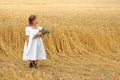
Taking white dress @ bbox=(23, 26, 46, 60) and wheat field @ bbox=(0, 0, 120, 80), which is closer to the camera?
wheat field @ bbox=(0, 0, 120, 80)

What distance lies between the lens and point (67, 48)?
32.7ft

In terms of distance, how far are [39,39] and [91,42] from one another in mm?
2548

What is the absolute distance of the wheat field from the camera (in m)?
7.70

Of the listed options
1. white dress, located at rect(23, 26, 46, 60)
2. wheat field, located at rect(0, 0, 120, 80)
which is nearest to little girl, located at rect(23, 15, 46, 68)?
white dress, located at rect(23, 26, 46, 60)

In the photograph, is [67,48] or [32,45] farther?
[67,48]

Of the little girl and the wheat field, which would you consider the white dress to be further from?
the wheat field

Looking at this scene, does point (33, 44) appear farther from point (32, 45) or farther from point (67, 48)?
point (67, 48)

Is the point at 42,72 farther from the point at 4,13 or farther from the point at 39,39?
the point at 4,13

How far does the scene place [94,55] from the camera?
9.73m

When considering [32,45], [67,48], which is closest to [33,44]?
[32,45]

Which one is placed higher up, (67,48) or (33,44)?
(33,44)

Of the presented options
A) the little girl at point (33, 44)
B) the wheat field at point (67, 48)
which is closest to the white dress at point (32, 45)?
the little girl at point (33, 44)

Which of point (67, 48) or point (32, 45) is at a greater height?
point (32, 45)

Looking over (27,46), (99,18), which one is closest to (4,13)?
(99,18)
